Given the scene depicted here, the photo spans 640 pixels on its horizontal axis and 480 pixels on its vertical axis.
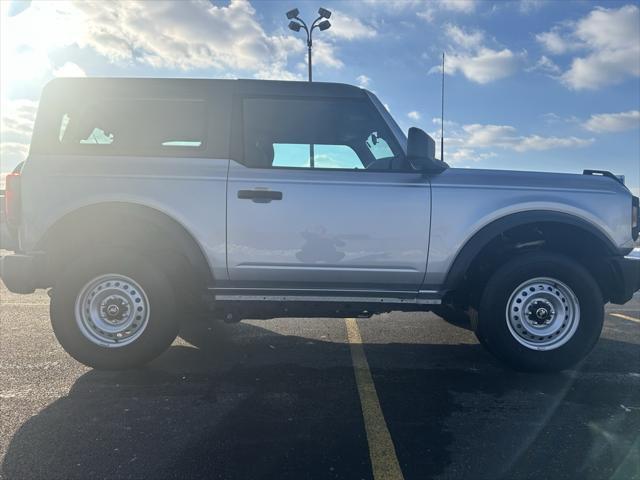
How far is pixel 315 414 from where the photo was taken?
115 inches

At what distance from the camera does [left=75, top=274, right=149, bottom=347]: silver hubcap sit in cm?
354

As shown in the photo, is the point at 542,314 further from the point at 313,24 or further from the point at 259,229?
the point at 313,24

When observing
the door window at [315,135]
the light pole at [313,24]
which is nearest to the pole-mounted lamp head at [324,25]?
the light pole at [313,24]

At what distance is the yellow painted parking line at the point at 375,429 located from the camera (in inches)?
92.2

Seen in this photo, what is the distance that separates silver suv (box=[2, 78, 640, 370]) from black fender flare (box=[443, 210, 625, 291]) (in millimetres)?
13

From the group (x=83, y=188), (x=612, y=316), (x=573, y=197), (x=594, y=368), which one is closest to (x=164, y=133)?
(x=83, y=188)

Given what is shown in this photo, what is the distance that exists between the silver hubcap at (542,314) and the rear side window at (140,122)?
9.26 ft

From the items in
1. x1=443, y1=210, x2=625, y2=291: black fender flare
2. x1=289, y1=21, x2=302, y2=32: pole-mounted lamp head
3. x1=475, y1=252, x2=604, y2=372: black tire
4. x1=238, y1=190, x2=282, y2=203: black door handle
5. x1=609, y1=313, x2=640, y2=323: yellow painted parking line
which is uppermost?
x1=289, y1=21, x2=302, y2=32: pole-mounted lamp head

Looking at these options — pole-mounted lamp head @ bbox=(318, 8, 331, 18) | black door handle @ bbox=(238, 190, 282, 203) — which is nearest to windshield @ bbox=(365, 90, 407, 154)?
black door handle @ bbox=(238, 190, 282, 203)

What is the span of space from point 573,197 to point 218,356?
10.6ft

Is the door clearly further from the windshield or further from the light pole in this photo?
the light pole

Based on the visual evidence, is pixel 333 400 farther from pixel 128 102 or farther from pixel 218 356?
pixel 128 102

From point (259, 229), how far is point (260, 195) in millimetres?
258

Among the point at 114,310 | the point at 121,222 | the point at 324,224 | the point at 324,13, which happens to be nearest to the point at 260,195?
the point at 324,224
